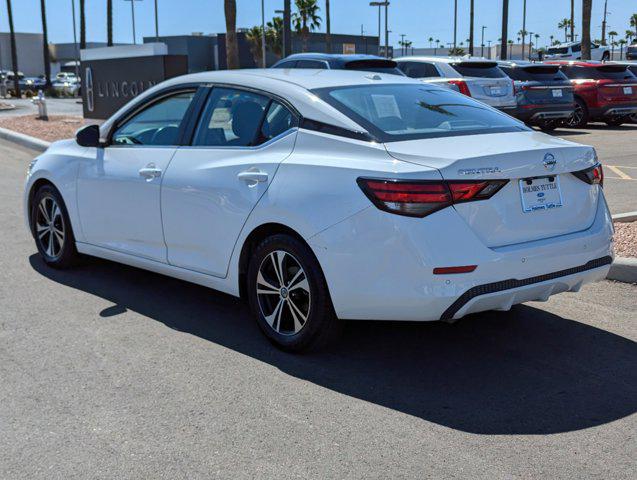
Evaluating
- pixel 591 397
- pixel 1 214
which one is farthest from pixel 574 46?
pixel 591 397

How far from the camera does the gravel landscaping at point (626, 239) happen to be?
6.71 m

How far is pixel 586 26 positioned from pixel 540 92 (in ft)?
47.8

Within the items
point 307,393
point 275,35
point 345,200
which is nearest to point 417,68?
point 345,200

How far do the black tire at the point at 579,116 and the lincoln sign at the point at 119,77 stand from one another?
9407 mm

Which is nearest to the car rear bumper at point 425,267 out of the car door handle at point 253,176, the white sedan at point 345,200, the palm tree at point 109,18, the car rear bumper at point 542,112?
the white sedan at point 345,200

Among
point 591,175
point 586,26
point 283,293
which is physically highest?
point 586,26

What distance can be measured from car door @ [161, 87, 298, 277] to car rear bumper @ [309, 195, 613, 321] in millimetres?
698

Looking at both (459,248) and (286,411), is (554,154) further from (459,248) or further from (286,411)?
(286,411)

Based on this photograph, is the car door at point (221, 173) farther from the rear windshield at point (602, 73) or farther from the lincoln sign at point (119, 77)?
the rear windshield at point (602, 73)

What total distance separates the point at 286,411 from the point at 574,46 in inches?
2004

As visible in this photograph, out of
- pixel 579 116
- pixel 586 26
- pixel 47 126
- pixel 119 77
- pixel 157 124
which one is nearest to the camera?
pixel 157 124

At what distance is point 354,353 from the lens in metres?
4.97

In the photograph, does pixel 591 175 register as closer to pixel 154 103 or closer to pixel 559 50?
pixel 154 103

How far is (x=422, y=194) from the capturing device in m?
4.23
